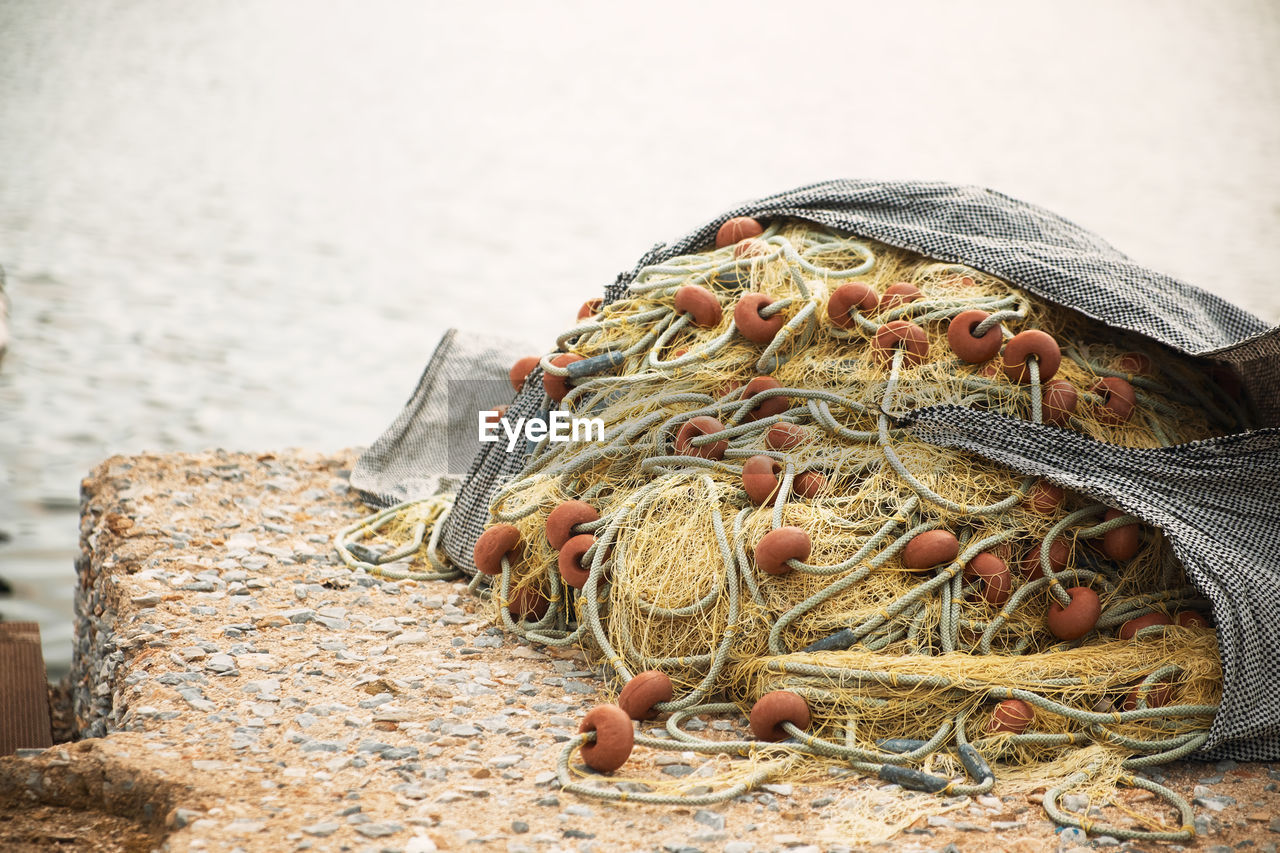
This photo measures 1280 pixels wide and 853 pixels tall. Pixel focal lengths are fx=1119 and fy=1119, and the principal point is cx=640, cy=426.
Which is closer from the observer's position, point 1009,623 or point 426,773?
point 426,773

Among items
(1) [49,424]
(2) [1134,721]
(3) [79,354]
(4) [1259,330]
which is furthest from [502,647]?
(3) [79,354]

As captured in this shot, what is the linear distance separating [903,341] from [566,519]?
105 cm

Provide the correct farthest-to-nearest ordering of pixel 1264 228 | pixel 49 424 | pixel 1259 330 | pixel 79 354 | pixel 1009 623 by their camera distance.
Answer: pixel 1264 228
pixel 79 354
pixel 49 424
pixel 1259 330
pixel 1009 623

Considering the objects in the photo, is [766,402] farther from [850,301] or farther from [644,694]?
[644,694]

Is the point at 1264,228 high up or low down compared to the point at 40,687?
up

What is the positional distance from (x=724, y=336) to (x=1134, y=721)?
1442 millimetres

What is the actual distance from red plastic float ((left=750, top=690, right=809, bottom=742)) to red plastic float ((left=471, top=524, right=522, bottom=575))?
0.98 meters

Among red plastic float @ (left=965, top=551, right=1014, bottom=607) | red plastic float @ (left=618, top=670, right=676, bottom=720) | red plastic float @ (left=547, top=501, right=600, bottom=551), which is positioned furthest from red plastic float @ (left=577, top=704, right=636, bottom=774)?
red plastic float @ (left=965, top=551, right=1014, bottom=607)

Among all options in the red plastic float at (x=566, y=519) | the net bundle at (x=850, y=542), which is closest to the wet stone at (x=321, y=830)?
the net bundle at (x=850, y=542)

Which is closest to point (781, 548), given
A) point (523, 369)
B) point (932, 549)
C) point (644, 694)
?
point (932, 549)

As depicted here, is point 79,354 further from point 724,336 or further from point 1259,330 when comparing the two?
point 1259,330

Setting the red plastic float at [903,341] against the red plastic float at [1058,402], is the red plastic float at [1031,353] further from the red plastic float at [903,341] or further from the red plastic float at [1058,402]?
the red plastic float at [903,341]

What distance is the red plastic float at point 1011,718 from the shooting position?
8.21ft

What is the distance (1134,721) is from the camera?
2547 millimetres
